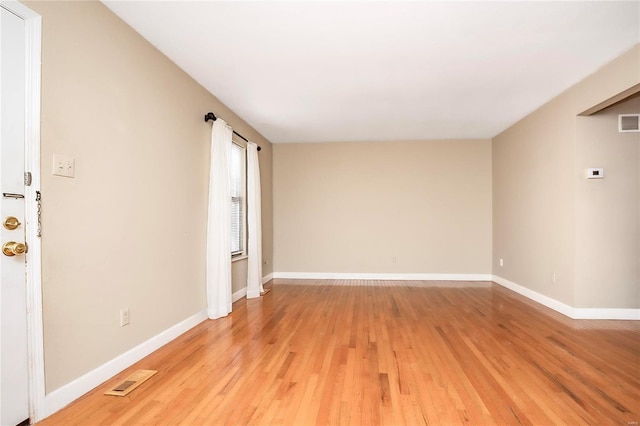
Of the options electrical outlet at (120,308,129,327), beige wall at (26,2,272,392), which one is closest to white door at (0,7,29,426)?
beige wall at (26,2,272,392)

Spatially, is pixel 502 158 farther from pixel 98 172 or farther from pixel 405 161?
pixel 98 172

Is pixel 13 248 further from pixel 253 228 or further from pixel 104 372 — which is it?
pixel 253 228

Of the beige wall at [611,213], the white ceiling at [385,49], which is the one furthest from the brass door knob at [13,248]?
the beige wall at [611,213]

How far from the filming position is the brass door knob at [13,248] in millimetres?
1770

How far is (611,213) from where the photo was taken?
3887 mm

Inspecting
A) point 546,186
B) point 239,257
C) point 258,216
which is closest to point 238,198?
point 258,216

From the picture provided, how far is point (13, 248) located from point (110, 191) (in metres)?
0.79

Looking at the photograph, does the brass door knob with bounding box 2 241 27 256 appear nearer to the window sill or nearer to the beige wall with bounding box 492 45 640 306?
the window sill

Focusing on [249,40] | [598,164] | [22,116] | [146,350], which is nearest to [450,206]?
[598,164]

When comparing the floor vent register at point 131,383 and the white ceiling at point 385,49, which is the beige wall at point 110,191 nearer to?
the floor vent register at point 131,383

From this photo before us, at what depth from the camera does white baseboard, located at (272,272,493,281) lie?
653 cm

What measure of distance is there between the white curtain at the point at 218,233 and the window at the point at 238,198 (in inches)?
39.9

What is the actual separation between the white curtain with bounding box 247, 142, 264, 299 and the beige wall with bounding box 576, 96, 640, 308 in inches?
162

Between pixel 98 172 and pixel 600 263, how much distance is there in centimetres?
499
